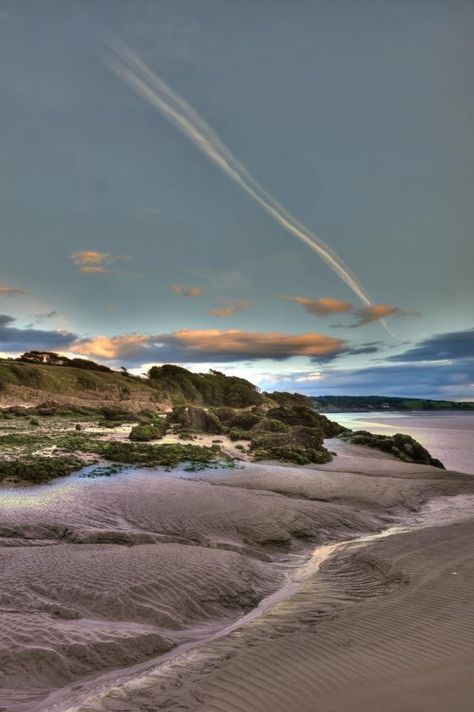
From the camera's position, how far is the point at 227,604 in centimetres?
811

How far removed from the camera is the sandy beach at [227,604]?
539 centimetres

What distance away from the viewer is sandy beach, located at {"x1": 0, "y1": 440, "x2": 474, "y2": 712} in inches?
212

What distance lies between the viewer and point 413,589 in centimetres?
866

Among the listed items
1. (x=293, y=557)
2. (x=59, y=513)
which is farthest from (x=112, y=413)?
(x=293, y=557)

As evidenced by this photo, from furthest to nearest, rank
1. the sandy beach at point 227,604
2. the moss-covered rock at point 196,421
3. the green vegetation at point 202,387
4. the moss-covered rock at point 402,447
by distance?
the green vegetation at point 202,387 < the moss-covered rock at point 196,421 < the moss-covered rock at point 402,447 < the sandy beach at point 227,604

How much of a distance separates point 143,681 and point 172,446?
18.8 meters

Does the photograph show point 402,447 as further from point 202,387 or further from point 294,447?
point 202,387

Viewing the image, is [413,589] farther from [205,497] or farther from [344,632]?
[205,497]

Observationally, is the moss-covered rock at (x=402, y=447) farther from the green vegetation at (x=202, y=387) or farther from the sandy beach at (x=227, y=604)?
the green vegetation at (x=202, y=387)

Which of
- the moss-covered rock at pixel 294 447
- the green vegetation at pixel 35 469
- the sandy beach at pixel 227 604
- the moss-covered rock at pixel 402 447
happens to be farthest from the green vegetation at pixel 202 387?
the sandy beach at pixel 227 604

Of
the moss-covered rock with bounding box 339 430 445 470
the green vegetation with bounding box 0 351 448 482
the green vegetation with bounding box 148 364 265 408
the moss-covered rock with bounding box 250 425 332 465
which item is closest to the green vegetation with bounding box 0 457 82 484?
the green vegetation with bounding box 0 351 448 482

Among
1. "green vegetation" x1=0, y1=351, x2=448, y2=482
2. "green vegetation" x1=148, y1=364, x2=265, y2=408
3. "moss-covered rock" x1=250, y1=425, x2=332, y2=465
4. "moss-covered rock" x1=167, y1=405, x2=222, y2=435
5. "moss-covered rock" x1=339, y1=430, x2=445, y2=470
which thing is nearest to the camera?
"green vegetation" x1=0, y1=351, x2=448, y2=482

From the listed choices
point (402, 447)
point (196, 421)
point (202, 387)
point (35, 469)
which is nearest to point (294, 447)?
point (402, 447)

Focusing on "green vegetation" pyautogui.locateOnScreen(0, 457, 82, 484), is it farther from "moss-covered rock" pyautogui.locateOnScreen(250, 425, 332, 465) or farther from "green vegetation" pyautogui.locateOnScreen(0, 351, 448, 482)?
"moss-covered rock" pyautogui.locateOnScreen(250, 425, 332, 465)
